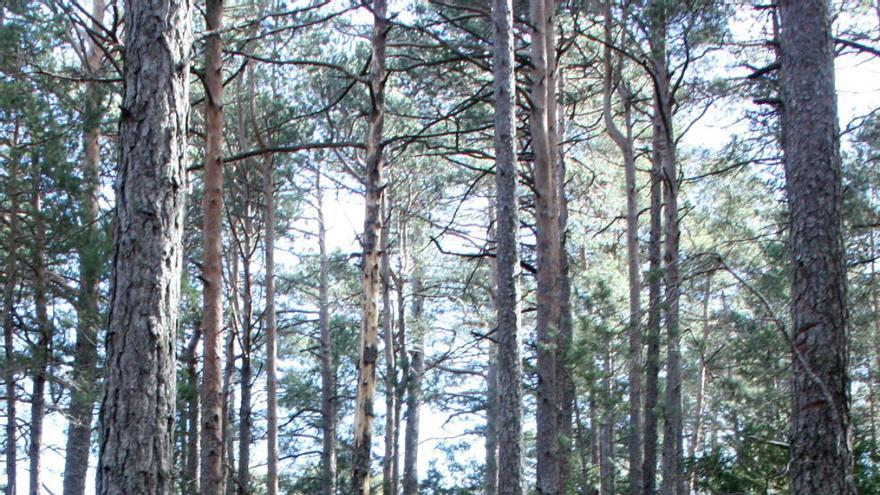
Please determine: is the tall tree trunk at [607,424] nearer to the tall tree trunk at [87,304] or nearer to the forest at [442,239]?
the forest at [442,239]

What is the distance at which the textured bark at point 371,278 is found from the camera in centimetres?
995

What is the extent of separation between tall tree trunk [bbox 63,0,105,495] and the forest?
6cm

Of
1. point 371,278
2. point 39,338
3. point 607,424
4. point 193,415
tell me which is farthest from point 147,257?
point 607,424

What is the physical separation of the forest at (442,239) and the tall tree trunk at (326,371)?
4.4 inches

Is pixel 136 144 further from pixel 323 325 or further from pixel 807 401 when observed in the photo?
pixel 323 325

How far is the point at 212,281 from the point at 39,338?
7490 millimetres

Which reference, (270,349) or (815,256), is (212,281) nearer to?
(815,256)

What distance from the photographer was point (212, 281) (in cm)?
966

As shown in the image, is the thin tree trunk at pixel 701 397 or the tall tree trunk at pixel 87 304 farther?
the tall tree trunk at pixel 87 304

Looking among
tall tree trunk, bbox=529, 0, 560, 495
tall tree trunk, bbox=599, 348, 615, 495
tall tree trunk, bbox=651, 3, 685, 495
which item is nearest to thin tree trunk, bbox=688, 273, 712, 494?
tall tree trunk, bbox=651, 3, 685, 495

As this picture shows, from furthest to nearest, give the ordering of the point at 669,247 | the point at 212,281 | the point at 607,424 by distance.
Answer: the point at 607,424, the point at 669,247, the point at 212,281

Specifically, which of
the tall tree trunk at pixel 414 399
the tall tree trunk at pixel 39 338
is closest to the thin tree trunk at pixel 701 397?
the tall tree trunk at pixel 414 399

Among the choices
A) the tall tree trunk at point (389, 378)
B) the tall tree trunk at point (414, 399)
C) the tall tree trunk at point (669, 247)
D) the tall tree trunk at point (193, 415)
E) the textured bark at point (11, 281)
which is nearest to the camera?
the tall tree trunk at point (669, 247)

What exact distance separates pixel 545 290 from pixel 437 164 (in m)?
11.9
